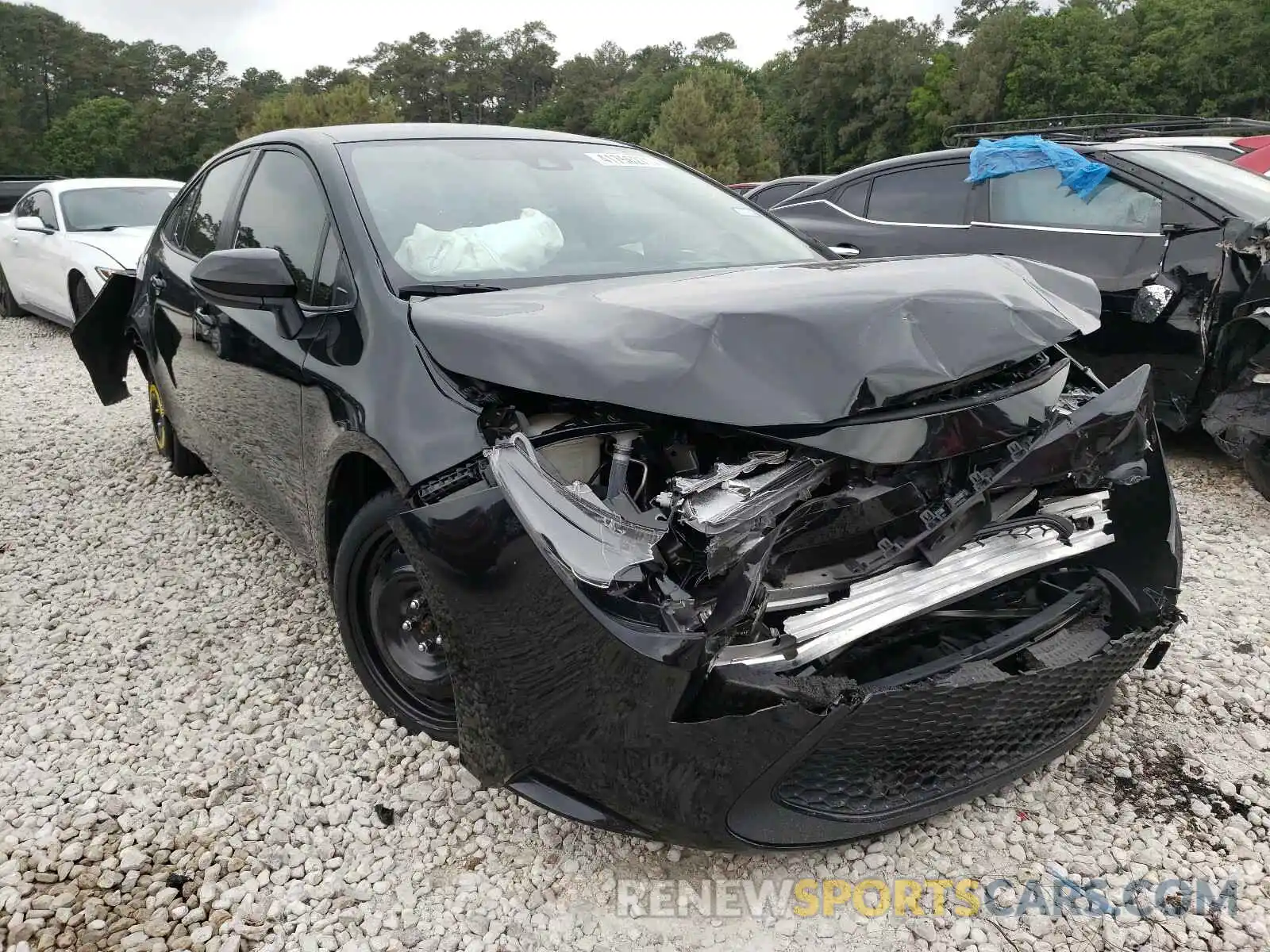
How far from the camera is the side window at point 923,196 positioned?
19.1 feet

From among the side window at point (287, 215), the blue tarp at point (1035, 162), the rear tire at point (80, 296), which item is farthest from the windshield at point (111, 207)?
the blue tarp at point (1035, 162)

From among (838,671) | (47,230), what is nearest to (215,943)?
(838,671)

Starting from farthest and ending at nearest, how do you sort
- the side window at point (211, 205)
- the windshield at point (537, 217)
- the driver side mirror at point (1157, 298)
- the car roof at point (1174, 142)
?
the car roof at point (1174, 142), the driver side mirror at point (1157, 298), the side window at point (211, 205), the windshield at point (537, 217)

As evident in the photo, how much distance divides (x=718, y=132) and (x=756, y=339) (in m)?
38.1

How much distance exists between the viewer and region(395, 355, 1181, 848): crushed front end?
64.0 inches

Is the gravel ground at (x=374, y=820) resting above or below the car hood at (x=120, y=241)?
below

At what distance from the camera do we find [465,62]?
265 ft

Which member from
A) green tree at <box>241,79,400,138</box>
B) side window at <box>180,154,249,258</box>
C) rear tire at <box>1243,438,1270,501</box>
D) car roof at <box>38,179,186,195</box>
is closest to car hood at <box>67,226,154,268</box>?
car roof at <box>38,179,186,195</box>

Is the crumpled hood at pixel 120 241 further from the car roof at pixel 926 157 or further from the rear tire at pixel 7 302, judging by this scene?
the car roof at pixel 926 157

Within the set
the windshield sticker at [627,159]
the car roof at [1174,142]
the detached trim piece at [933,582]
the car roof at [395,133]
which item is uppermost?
the car roof at [395,133]

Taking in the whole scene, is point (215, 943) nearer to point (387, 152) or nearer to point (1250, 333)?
point (387, 152)

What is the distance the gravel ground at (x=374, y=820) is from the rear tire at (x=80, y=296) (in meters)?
5.14

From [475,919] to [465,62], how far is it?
8901cm

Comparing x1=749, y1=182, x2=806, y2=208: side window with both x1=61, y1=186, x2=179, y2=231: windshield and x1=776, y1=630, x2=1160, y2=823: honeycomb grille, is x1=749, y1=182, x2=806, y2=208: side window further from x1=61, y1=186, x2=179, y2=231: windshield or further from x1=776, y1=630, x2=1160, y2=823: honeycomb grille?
x1=776, y1=630, x2=1160, y2=823: honeycomb grille
